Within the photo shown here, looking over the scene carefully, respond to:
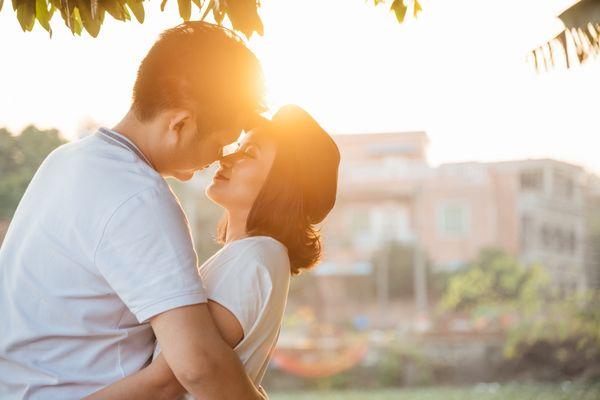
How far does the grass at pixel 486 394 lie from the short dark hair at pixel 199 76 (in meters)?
12.6

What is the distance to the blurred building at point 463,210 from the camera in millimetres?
40125

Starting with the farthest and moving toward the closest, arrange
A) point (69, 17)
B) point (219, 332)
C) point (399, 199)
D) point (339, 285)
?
point (399, 199) → point (339, 285) → point (69, 17) → point (219, 332)

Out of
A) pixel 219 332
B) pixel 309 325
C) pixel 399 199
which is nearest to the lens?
pixel 219 332

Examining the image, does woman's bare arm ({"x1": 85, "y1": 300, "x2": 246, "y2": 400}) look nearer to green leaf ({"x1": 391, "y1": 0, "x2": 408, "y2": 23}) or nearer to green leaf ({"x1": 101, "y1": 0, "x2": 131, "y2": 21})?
green leaf ({"x1": 101, "y1": 0, "x2": 131, "y2": 21})

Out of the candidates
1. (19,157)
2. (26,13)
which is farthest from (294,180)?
(19,157)

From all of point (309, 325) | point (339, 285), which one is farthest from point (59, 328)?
point (339, 285)

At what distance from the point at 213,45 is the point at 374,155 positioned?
41727 mm

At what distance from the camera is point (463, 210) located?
40.9 metres

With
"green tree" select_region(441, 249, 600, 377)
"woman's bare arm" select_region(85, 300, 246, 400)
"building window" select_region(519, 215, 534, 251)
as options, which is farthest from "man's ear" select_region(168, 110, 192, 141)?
"building window" select_region(519, 215, 534, 251)

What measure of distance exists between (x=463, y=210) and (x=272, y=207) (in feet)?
128

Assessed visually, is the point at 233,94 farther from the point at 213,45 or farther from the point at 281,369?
the point at 281,369

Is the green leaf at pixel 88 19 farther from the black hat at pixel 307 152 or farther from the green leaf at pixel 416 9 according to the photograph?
the green leaf at pixel 416 9

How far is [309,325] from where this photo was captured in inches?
942

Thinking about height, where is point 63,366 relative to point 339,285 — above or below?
above
